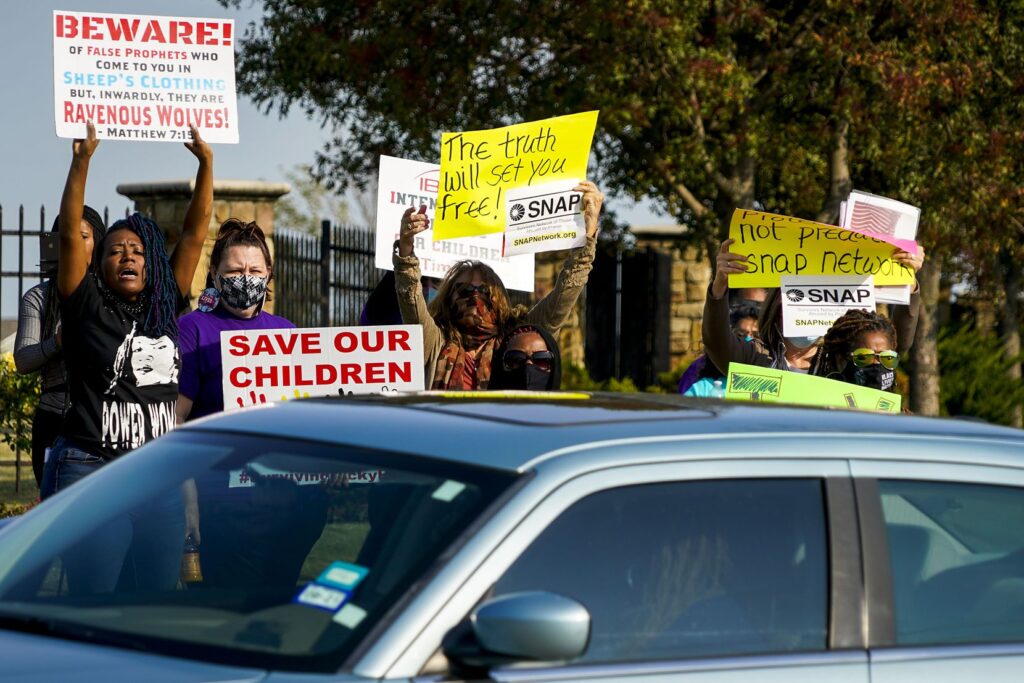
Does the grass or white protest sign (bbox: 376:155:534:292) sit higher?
white protest sign (bbox: 376:155:534:292)

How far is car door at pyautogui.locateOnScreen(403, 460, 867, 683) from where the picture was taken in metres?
3.15

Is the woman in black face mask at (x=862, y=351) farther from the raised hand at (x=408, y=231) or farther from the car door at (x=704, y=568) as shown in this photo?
the car door at (x=704, y=568)

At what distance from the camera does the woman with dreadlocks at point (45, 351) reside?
6929mm

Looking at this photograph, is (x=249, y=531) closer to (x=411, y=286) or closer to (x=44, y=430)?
(x=411, y=286)

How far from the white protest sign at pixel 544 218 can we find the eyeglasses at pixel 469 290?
106 centimetres

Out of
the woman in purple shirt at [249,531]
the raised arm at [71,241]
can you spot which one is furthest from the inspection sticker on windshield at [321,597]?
the raised arm at [71,241]

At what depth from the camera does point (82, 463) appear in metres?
5.63

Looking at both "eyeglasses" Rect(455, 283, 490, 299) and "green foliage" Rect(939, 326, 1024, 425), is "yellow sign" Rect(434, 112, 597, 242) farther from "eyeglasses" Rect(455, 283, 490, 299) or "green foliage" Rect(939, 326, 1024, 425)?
"green foliage" Rect(939, 326, 1024, 425)

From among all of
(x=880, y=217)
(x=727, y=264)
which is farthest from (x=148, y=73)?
(x=880, y=217)

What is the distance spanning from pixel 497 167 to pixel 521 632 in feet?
18.0

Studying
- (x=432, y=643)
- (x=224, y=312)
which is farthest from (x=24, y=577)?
(x=224, y=312)

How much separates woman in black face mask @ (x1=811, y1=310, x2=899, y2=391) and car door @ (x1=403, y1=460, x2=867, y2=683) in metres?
3.34

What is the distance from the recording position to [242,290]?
650cm

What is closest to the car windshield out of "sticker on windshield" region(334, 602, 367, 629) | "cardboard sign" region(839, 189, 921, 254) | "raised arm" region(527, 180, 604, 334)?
"sticker on windshield" region(334, 602, 367, 629)
